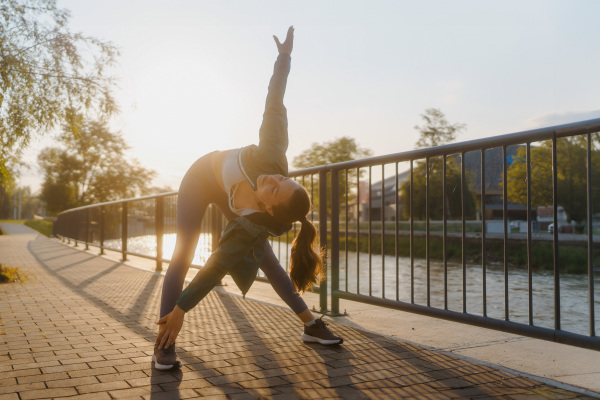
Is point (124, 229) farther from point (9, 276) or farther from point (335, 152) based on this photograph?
point (335, 152)

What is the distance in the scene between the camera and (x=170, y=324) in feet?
8.46

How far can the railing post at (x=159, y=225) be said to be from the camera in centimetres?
856

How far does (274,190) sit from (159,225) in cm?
626

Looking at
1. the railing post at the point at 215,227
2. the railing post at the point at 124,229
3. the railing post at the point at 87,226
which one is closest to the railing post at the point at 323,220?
the railing post at the point at 215,227

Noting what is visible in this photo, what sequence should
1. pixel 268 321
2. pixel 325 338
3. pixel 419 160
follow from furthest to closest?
pixel 268 321 < pixel 419 160 < pixel 325 338

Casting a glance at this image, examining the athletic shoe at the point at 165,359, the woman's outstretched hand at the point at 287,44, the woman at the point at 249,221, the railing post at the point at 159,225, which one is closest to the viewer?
the woman at the point at 249,221

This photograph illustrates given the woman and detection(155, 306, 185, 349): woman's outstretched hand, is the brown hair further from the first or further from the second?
detection(155, 306, 185, 349): woman's outstretched hand

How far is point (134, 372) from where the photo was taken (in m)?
2.87

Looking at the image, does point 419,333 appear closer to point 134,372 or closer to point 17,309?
point 134,372

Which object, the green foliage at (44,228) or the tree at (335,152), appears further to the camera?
the tree at (335,152)

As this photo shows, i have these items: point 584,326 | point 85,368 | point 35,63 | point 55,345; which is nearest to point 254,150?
point 85,368

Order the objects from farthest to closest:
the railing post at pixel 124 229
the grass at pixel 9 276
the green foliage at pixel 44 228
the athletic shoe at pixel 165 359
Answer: the green foliage at pixel 44 228 → the railing post at pixel 124 229 → the grass at pixel 9 276 → the athletic shoe at pixel 165 359

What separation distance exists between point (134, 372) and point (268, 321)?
1.59 metres

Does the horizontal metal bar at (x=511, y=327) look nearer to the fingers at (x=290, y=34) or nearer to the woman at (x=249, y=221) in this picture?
the woman at (x=249, y=221)
